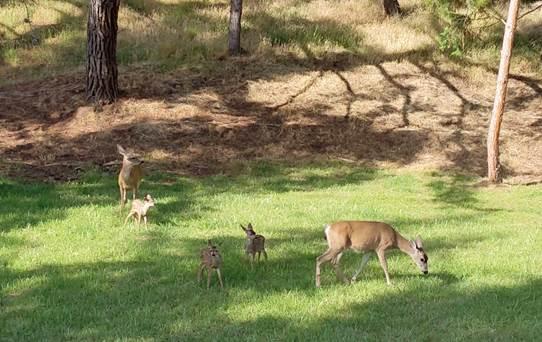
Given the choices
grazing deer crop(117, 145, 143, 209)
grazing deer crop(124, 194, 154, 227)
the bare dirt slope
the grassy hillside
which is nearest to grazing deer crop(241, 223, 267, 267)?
grazing deer crop(124, 194, 154, 227)

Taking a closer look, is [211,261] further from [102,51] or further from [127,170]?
[102,51]

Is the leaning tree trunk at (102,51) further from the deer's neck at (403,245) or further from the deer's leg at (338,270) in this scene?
the deer's neck at (403,245)

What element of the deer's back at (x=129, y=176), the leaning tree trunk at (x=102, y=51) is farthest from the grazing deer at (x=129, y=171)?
the leaning tree trunk at (x=102, y=51)

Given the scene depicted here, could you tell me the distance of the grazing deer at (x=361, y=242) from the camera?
8.79m

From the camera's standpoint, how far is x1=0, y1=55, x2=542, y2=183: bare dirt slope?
751 inches

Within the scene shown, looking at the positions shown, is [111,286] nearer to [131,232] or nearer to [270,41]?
[131,232]

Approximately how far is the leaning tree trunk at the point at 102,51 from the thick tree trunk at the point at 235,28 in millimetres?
5751

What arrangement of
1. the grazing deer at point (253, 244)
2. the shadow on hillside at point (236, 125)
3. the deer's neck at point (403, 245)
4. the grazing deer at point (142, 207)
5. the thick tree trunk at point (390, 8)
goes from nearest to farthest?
the deer's neck at point (403, 245) < the grazing deer at point (253, 244) < the grazing deer at point (142, 207) < the shadow on hillside at point (236, 125) < the thick tree trunk at point (390, 8)

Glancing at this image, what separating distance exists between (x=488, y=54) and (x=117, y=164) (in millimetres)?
16995

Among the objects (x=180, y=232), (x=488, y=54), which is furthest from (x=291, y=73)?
(x=180, y=232)

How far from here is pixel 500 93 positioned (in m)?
18.8

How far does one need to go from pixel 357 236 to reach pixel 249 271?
152 centimetres

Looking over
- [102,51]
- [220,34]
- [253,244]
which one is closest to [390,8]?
[220,34]

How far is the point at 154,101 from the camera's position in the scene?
71.7ft
